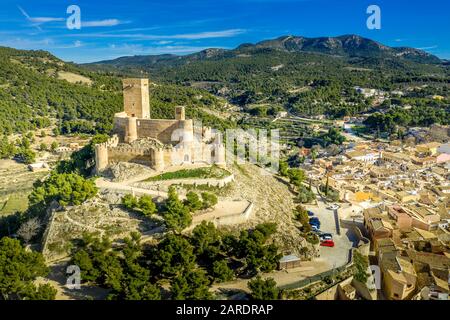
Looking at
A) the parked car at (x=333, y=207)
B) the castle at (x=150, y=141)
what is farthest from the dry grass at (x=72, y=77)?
the parked car at (x=333, y=207)

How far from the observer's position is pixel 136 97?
26.0 meters

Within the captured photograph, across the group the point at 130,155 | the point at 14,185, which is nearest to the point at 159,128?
the point at 130,155

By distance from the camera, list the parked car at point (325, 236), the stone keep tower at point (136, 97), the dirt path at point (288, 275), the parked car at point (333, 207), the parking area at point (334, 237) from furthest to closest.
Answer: the parked car at point (333, 207) → the stone keep tower at point (136, 97) → the parked car at point (325, 236) → the parking area at point (334, 237) → the dirt path at point (288, 275)

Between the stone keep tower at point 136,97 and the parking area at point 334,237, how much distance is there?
41.1 feet

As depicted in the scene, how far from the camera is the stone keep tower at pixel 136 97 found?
2570cm

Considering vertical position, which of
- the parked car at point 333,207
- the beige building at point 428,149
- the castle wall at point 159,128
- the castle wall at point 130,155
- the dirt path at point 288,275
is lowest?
the dirt path at point 288,275

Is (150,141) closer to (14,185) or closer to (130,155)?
(130,155)

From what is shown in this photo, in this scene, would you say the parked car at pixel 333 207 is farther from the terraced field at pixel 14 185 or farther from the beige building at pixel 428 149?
the beige building at pixel 428 149

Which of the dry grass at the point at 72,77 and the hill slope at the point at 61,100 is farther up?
the dry grass at the point at 72,77

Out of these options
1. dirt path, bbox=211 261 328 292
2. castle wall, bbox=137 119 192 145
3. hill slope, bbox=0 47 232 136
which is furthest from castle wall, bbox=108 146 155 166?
hill slope, bbox=0 47 232 136

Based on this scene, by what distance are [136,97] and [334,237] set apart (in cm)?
1481

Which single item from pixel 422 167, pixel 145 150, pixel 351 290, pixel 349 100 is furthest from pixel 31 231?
pixel 349 100

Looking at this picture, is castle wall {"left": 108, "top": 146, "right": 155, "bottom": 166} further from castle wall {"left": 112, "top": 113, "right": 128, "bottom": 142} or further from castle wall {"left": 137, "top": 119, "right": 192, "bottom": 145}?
castle wall {"left": 137, "top": 119, "right": 192, "bottom": 145}

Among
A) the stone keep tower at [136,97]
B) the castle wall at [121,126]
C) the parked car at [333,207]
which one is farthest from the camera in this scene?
the parked car at [333,207]
